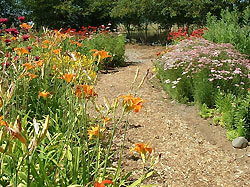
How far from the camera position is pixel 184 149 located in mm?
3572

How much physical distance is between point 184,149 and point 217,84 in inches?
60.2

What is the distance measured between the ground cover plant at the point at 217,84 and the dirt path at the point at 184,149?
20 cm

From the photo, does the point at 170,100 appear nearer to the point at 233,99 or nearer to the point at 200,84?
the point at 200,84

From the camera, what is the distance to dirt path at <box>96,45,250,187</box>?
3018 millimetres

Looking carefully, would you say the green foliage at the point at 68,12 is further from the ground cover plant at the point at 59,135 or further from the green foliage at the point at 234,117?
the ground cover plant at the point at 59,135

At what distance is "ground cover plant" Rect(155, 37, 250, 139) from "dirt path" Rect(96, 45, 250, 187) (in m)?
0.20

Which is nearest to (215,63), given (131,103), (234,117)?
(234,117)

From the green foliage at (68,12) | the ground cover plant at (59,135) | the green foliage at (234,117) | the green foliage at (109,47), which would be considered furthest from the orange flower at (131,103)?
the green foliage at (68,12)

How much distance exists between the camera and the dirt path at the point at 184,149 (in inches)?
119

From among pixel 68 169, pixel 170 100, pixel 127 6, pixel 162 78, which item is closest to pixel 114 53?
pixel 162 78

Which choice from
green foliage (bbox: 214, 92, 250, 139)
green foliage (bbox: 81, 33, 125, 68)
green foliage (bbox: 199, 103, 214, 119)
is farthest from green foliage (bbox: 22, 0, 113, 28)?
green foliage (bbox: 214, 92, 250, 139)

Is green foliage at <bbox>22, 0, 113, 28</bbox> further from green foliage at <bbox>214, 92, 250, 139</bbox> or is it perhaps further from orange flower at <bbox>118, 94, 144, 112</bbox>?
orange flower at <bbox>118, 94, 144, 112</bbox>

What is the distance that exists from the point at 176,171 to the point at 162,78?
10.0 ft

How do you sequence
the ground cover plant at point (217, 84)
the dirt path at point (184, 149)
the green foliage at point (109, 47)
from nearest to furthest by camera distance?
the dirt path at point (184, 149) < the ground cover plant at point (217, 84) < the green foliage at point (109, 47)
